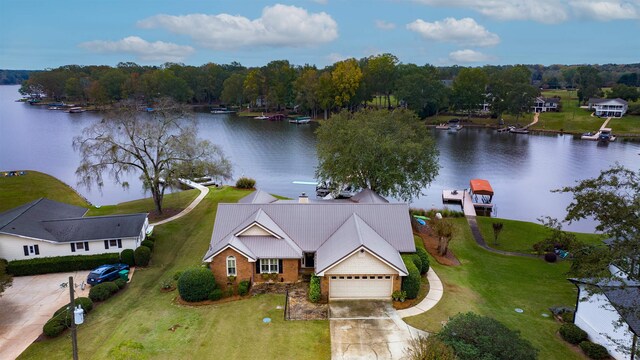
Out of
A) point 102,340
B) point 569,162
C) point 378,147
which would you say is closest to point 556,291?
point 378,147

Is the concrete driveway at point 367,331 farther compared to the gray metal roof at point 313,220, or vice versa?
the gray metal roof at point 313,220

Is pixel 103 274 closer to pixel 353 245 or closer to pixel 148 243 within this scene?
pixel 148 243

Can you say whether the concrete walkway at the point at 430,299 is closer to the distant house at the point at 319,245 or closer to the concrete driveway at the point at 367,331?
the concrete driveway at the point at 367,331

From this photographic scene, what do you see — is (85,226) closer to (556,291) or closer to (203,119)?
(556,291)

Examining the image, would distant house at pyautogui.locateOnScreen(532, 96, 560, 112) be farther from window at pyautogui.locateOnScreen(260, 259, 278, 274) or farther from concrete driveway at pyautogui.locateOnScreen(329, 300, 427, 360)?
window at pyautogui.locateOnScreen(260, 259, 278, 274)

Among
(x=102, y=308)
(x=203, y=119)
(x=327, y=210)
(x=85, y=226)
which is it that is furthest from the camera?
(x=203, y=119)

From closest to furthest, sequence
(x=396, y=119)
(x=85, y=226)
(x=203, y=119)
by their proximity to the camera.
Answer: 1. (x=85, y=226)
2. (x=396, y=119)
3. (x=203, y=119)

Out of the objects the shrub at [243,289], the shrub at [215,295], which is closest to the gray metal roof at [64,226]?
the shrub at [215,295]
